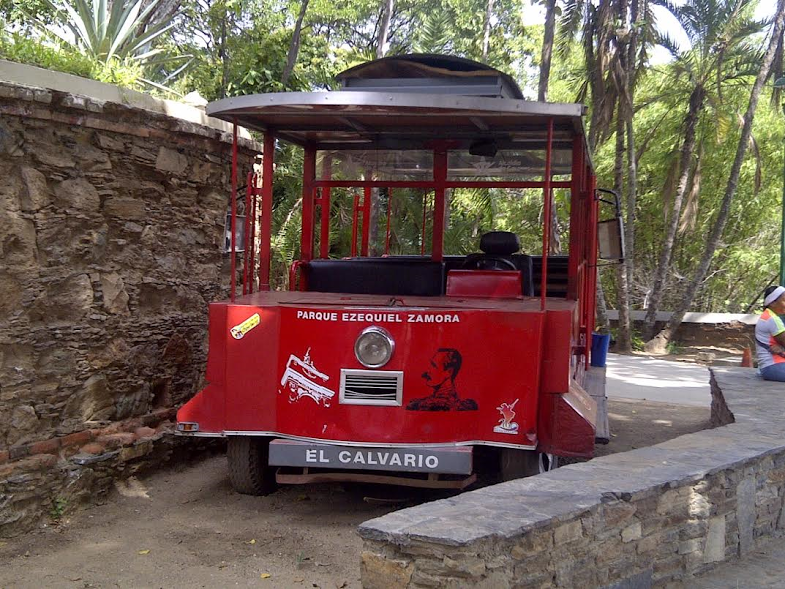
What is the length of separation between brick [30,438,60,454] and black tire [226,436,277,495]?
1.05 m

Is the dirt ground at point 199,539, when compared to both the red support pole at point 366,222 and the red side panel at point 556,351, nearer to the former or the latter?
the red side panel at point 556,351

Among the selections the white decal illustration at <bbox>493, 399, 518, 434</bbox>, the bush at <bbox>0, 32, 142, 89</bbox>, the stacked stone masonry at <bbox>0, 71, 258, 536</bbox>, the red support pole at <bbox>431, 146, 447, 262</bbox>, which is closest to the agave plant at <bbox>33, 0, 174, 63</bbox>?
the bush at <bbox>0, 32, 142, 89</bbox>

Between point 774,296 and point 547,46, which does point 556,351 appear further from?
point 547,46

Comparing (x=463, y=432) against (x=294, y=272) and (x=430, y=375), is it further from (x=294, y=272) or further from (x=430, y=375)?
(x=294, y=272)

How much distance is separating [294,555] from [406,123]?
3.06 meters

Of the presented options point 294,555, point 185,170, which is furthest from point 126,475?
point 185,170

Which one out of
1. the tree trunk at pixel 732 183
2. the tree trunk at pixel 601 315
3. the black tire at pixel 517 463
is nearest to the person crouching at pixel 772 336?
the black tire at pixel 517 463

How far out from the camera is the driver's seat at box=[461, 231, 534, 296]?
6703mm

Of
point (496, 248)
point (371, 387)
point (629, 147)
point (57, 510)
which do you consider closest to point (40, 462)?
point (57, 510)

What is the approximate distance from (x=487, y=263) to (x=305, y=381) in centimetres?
205

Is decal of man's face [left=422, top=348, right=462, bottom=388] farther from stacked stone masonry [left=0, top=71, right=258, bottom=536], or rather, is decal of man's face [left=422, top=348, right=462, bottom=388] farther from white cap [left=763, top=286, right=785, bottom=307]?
white cap [left=763, top=286, right=785, bottom=307]

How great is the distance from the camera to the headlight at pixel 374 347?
5.16 meters

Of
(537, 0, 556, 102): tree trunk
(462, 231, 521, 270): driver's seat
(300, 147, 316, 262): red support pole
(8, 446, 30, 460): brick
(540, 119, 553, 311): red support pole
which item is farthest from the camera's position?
(537, 0, 556, 102): tree trunk

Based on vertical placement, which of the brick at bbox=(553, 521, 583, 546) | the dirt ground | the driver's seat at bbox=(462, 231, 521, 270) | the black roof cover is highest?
the black roof cover
